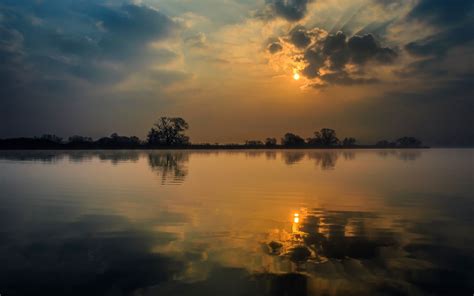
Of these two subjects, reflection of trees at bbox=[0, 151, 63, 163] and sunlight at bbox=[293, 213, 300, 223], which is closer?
sunlight at bbox=[293, 213, 300, 223]

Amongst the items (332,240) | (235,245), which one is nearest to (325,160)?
(332,240)

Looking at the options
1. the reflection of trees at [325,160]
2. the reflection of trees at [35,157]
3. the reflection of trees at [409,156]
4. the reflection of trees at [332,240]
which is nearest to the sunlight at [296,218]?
the reflection of trees at [332,240]

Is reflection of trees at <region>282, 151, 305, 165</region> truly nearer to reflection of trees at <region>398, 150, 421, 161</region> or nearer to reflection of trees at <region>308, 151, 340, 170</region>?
reflection of trees at <region>308, 151, 340, 170</region>

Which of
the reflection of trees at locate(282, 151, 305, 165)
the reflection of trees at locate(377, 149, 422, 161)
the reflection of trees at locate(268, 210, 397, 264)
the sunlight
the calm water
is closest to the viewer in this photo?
the calm water

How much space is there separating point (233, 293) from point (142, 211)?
9.17 m

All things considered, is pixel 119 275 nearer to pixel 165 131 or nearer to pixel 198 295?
pixel 198 295

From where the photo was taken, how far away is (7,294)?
6.69 m

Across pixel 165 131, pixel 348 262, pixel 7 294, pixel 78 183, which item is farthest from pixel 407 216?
pixel 165 131

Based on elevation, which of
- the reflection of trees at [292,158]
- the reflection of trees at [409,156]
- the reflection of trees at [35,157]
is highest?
the reflection of trees at [409,156]

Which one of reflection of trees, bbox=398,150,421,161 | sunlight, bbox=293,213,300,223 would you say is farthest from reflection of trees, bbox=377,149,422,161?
sunlight, bbox=293,213,300,223

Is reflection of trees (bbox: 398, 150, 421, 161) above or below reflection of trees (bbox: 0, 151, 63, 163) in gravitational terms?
above

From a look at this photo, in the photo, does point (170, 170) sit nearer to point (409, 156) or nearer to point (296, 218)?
point (296, 218)

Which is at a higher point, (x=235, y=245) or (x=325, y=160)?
(x=325, y=160)

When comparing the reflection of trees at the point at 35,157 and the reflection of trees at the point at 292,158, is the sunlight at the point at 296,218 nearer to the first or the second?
the reflection of trees at the point at 292,158
